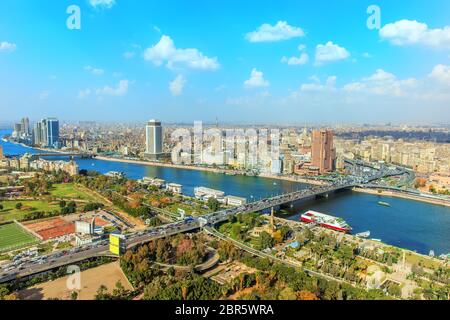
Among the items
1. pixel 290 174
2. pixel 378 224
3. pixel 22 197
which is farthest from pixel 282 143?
pixel 22 197

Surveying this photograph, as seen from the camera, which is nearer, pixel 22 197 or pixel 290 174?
pixel 22 197

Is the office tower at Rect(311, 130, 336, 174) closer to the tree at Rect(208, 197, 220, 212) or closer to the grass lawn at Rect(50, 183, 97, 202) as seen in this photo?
the tree at Rect(208, 197, 220, 212)

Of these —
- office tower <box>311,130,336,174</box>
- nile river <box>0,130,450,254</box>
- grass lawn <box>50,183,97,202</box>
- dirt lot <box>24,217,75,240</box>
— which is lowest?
nile river <box>0,130,450,254</box>

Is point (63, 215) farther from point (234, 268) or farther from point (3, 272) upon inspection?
point (234, 268)

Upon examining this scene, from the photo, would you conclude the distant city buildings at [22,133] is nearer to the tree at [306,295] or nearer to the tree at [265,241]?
the tree at [265,241]

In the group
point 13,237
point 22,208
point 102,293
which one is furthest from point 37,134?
point 102,293

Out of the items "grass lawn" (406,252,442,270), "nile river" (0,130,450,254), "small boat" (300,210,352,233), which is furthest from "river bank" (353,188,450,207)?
"grass lawn" (406,252,442,270)

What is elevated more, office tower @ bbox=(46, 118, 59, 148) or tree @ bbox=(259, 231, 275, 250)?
office tower @ bbox=(46, 118, 59, 148)
